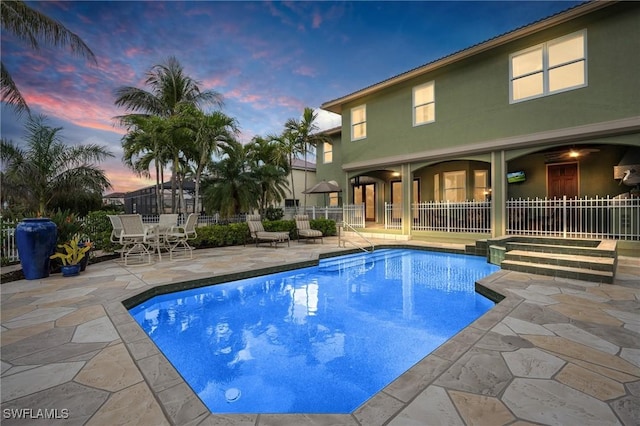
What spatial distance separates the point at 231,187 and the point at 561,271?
446 inches

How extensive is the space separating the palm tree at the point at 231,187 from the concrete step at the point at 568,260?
986 cm

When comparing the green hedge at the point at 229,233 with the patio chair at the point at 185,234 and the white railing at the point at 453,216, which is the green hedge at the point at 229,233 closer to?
the patio chair at the point at 185,234

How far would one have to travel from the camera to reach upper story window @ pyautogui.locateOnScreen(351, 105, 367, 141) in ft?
46.9

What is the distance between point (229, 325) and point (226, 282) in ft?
6.91

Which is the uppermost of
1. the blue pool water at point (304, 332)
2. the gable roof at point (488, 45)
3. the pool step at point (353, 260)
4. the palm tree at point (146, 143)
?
the gable roof at point (488, 45)

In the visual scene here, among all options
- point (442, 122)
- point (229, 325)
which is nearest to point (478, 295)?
point (229, 325)

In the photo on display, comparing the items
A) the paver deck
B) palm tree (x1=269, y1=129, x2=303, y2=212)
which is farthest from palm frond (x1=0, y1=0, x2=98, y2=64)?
palm tree (x1=269, y1=129, x2=303, y2=212)

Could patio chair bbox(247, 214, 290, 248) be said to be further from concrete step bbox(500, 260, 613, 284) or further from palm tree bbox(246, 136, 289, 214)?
concrete step bbox(500, 260, 613, 284)

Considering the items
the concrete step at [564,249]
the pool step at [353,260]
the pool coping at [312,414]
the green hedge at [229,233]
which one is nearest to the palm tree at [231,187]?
the green hedge at [229,233]

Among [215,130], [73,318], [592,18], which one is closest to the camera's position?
[73,318]

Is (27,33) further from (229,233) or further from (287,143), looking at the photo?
(287,143)

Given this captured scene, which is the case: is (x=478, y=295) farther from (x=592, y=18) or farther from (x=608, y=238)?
(x=592, y=18)

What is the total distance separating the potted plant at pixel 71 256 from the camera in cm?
618

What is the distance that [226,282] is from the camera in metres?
6.37
